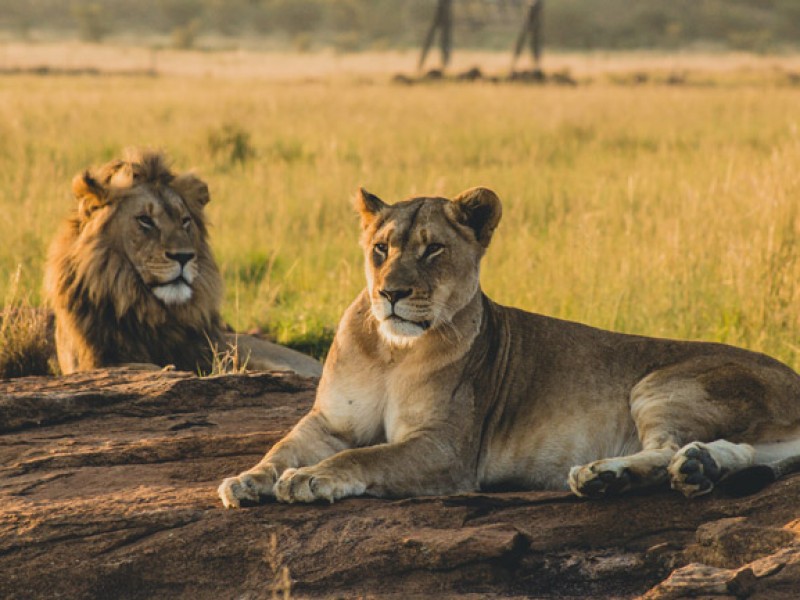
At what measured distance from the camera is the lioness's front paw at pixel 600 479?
382 centimetres

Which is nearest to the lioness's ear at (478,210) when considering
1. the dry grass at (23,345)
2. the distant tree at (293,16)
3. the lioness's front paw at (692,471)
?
the lioness's front paw at (692,471)

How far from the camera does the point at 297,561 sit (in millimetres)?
3652

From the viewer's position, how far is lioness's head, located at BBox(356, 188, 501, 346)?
4.21 meters

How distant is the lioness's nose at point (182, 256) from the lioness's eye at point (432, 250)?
8.14 feet

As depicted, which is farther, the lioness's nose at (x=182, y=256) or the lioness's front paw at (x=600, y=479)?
the lioness's nose at (x=182, y=256)

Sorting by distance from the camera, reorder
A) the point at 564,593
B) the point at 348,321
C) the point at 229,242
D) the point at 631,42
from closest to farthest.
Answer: the point at 564,593, the point at 348,321, the point at 229,242, the point at 631,42

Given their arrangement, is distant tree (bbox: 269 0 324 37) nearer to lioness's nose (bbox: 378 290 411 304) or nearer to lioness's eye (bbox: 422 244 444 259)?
lioness's eye (bbox: 422 244 444 259)

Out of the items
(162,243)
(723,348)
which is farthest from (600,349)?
(162,243)

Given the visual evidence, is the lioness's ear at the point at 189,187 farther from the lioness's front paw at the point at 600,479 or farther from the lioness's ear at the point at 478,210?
the lioness's front paw at the point at 600,479

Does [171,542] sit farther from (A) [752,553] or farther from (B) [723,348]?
(B) [723,348]

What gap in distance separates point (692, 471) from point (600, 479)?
0.27 metres

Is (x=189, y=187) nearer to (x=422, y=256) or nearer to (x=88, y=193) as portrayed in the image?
(x=88, y=193)

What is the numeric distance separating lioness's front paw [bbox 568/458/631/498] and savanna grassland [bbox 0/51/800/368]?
2979 millimetres

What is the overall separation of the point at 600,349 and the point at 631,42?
67814 millimetres
